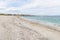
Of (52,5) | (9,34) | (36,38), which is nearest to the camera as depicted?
(36,38)

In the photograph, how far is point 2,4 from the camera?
332cm

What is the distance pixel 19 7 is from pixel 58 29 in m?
1.05

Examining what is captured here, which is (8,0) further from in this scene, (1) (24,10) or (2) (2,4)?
(1) (24,10)

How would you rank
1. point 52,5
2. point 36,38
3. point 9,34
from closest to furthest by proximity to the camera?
point 36,38
point 9,34
point 52,5

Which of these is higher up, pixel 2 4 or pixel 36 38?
pixel 2 4

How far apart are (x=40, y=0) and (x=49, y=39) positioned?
3.19ft

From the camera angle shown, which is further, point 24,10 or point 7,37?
point 24,10

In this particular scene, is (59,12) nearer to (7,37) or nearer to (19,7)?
(19,7)

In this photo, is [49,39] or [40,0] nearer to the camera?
[49,39]

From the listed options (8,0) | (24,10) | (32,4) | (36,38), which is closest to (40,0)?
(32,4)

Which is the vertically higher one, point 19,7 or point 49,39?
point 19,7

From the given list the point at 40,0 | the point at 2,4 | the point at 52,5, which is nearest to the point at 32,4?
the point at 40,0

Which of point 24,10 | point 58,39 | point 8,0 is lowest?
point 58,39

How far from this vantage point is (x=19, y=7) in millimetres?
3268
